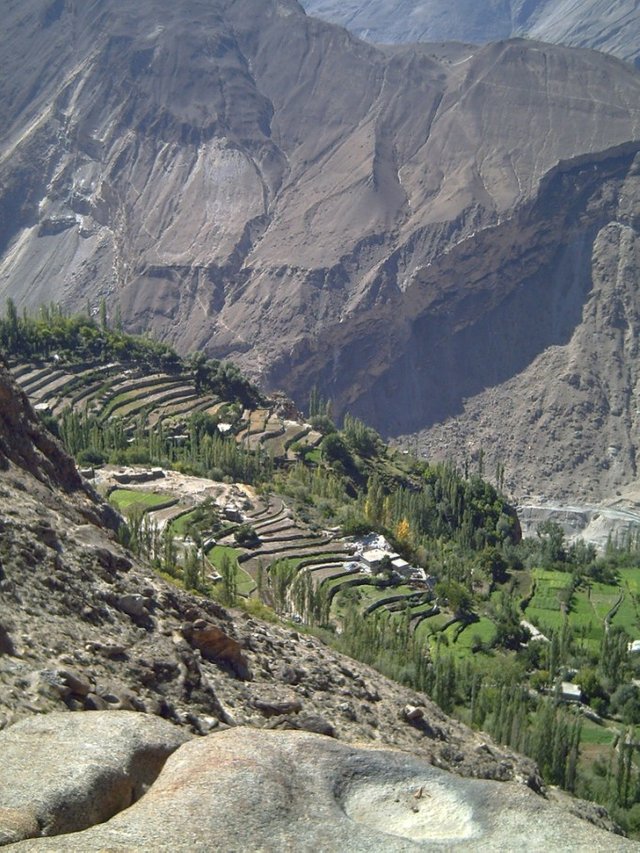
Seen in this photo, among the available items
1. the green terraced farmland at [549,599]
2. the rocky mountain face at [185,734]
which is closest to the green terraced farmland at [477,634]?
the green terraced farmland at [549,599]

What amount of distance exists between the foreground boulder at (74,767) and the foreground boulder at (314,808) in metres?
0.43

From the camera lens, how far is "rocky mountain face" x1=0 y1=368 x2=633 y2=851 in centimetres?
1231

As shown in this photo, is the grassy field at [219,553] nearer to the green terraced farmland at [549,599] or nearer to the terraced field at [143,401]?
the green terraced farmland at [549,599]

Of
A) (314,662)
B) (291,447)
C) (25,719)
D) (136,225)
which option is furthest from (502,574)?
(136,225)

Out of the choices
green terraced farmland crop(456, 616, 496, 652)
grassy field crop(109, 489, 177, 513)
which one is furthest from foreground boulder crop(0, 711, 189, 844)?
grassy field crop(109, 489, 177, 513)

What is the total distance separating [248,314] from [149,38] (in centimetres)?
7380

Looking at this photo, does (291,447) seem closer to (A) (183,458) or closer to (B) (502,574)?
(A) (183,458)

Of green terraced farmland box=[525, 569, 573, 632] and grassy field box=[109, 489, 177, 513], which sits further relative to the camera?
green terraced farmland box=[525, 569, 573, 632]

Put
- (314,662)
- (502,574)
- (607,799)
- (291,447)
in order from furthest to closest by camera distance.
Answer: (291,447), (502,574), (607,799), (314,662)

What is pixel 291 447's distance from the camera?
8450 centimetres

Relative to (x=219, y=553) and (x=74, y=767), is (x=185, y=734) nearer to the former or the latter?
(x=74, y=767)

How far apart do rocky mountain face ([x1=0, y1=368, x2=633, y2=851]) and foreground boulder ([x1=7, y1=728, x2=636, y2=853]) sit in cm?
3

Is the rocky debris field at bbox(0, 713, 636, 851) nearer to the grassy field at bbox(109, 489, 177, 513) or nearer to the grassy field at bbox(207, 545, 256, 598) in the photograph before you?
the grassy field at bbox(207, 545, 256, 598)

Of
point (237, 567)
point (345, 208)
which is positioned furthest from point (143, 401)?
point (345, 208)
